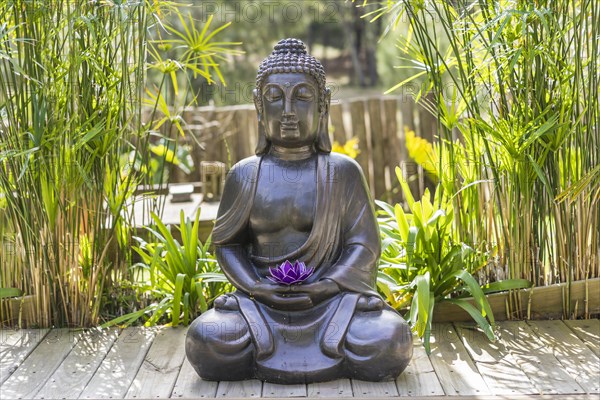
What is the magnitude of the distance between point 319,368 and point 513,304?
4.26 feet

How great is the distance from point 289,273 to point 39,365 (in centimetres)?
118

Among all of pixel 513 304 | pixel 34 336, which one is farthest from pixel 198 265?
pixel 513 304

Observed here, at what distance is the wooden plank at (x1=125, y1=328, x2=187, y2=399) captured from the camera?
356cm

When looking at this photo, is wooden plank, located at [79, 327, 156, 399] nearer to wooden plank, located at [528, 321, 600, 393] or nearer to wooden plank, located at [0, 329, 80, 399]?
wooden plank, located at [0, 329, 80, 399]

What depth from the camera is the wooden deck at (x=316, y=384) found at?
3.51 meters

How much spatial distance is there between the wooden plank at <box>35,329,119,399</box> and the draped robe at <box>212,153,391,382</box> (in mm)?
696

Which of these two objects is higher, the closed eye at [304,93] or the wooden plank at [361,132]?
the closed eye at [304,93]

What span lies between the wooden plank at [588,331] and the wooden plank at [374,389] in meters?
0.97

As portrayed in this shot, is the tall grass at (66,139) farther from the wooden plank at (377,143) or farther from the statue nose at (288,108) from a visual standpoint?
the wooden plank at (377,143)

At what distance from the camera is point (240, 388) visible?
11.7 ft

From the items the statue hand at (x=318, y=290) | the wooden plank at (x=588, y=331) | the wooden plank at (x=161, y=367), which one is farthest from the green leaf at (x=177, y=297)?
the wooden plank at (x=588, y=331)

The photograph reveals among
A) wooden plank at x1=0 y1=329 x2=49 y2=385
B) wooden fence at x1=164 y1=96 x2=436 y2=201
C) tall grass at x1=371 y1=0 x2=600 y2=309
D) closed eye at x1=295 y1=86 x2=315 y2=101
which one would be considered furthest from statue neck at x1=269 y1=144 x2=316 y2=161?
wooden fence at x1=164 y1=96 x2=436 y2=201

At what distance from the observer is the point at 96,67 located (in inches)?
165

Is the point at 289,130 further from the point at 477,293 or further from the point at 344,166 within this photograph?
the point at 477,293
